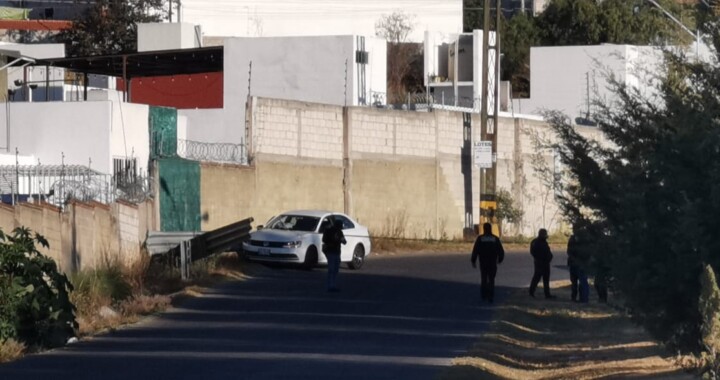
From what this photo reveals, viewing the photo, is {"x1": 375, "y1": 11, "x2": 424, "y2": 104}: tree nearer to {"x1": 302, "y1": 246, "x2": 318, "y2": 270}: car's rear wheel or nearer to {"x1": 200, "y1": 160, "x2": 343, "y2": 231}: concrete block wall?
{"x1": 200, "y1": 160, "x2": 343, "y2": 231}: concrete block wall

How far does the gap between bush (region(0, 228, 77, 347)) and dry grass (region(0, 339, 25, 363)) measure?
97mm

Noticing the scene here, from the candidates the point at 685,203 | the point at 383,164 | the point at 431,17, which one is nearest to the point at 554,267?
the point at 383,164

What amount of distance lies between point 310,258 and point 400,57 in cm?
3680

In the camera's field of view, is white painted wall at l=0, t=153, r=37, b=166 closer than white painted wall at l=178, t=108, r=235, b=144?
Yes

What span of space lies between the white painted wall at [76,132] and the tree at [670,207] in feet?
59.7

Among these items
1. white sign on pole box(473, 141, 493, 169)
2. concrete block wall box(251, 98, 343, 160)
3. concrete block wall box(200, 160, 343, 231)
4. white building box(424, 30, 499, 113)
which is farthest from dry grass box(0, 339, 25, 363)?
white building box(424, 30, 499, 113)

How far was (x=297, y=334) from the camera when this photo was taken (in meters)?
21.9

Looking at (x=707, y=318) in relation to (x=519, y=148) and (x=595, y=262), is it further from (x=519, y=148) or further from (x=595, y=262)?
(x=519, y=148)

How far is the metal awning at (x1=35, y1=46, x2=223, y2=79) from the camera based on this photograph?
43.4m

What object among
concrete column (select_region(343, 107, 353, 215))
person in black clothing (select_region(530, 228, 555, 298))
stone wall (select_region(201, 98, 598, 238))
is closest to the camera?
person in black clothing (select_region(530, 228, 555, 298))

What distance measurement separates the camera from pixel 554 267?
39.2 m

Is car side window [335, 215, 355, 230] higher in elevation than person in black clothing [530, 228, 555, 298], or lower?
higher

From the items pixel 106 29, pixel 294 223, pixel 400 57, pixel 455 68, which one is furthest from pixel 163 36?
pixel 294 223

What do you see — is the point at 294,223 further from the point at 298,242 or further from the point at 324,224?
the point at 298,242
